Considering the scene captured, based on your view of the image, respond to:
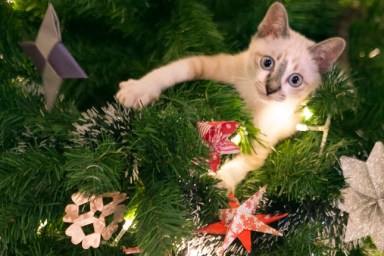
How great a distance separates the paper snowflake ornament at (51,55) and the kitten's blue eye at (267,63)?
0.37 metres

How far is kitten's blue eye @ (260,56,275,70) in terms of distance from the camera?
28.0 inches

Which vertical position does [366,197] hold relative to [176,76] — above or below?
below

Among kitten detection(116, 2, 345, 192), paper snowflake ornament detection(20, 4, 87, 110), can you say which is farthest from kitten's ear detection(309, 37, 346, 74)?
paper snowflake ornament detection(20, 4, 87, 110)

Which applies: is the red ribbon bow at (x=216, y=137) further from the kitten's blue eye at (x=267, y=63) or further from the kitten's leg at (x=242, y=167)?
the kitten's blue eye at (x=267, y=63)

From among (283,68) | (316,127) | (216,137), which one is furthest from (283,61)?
(216,137)

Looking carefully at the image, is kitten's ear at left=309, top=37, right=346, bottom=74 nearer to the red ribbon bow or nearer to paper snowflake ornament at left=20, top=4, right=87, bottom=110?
the red ribbon bow

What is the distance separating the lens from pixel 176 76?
22.6 inches

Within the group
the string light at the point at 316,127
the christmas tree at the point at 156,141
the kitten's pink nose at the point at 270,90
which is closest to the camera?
the christmas tree at the point at 156,141

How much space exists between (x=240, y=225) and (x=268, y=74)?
303mm

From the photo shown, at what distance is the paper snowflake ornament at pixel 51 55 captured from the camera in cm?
44

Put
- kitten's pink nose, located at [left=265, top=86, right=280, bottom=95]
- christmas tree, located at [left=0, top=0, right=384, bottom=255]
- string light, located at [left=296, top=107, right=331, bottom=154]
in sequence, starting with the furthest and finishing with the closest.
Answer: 1. kitten's pink nose, located at [left=265, top=86, right=280, bottom=95]
2. string light, located at [left=296, top=107, right=331, bottom=154]
3. christmas tree, located at [left=0, top=0, right=384, bottom=255]

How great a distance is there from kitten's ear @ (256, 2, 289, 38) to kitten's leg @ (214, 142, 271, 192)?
0.70 ft

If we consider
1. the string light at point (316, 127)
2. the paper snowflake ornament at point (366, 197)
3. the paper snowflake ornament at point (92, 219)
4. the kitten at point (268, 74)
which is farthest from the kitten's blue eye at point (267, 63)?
the paper snowflake ornament at point (92, 219)

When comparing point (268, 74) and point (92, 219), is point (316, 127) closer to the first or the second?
point (268, 74)
